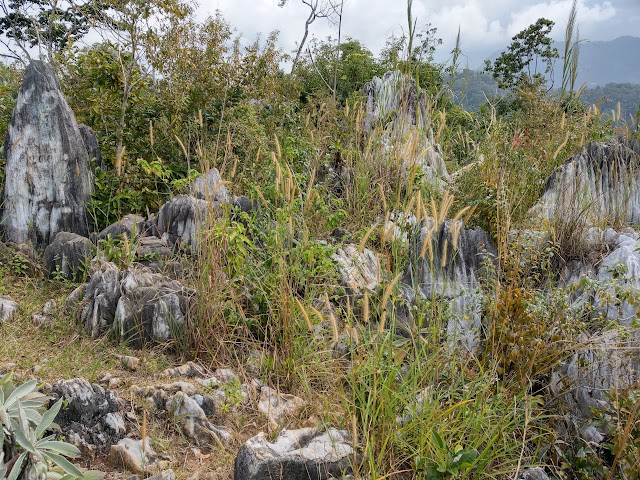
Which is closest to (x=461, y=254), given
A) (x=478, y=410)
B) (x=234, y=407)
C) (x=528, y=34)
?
(x=478, y=410)

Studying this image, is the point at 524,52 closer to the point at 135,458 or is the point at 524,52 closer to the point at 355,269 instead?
the point at 355,269

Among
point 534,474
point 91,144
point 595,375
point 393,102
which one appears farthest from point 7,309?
point 393,102

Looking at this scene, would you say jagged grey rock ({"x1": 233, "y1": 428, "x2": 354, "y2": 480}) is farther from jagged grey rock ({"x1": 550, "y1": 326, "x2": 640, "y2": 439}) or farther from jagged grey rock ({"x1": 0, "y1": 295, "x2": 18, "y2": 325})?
jagged grey rock ({"x1": 0, "y1": 295, "x2": 18, "y2": 325})

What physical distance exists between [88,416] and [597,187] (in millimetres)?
4755

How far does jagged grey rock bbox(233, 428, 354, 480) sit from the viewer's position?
9.12 feet

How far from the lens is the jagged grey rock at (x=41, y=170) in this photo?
5.21 meters

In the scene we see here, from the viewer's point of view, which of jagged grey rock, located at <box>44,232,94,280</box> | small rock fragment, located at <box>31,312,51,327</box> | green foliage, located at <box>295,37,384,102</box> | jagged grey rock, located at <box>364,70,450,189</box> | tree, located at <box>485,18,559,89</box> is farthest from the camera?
tree, located at <box>485,18,559,89</box>

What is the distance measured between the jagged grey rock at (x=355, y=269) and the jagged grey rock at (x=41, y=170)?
260 cm

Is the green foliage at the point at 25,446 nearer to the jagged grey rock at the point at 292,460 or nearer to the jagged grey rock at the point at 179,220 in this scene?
the jagged grey rock at the point at 292,460

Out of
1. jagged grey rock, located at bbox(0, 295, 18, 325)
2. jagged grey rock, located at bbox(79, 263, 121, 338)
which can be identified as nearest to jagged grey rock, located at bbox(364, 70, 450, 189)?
jagged grey rock, located at bbox(79, 263, 121, 338)

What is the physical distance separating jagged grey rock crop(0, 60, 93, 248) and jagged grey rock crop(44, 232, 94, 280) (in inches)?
19.1

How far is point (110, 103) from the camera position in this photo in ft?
19.8

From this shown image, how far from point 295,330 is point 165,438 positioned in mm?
1045

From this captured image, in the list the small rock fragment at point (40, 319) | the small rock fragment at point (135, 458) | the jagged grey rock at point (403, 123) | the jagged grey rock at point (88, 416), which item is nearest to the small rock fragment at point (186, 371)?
the jagged grey rock at point (88, 416)
